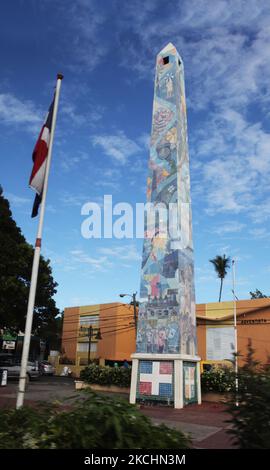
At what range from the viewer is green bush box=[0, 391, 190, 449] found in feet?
15.2

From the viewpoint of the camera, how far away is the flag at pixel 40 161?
9877 millimetres

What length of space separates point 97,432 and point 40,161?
692 centimetres

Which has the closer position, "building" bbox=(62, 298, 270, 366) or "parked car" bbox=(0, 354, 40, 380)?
"parked car" bbox=(0, 354, 40, 380)

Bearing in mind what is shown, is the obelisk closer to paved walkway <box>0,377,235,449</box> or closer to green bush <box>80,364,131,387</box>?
paved walkway <box>0,377,235,449</box>

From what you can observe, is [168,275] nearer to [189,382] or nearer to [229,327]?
[189,382]

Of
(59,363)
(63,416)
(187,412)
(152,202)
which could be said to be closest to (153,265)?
(152,202)

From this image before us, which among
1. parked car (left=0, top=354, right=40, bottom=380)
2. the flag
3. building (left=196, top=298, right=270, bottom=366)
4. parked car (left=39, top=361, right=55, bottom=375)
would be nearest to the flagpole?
the flag

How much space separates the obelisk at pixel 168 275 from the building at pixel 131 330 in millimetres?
9412

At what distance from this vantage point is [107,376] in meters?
26.5

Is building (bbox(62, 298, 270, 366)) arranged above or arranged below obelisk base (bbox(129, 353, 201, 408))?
above

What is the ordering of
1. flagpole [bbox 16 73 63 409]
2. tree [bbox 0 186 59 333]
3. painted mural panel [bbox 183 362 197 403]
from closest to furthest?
flagpole [bbox 16 73 63 409] < painted mural panel [bbox 183 362 197 403] < tree [bbox 0 186 59 333]

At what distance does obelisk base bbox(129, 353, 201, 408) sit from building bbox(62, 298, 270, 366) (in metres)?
8.63

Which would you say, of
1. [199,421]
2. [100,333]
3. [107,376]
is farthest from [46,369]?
[199,421]
